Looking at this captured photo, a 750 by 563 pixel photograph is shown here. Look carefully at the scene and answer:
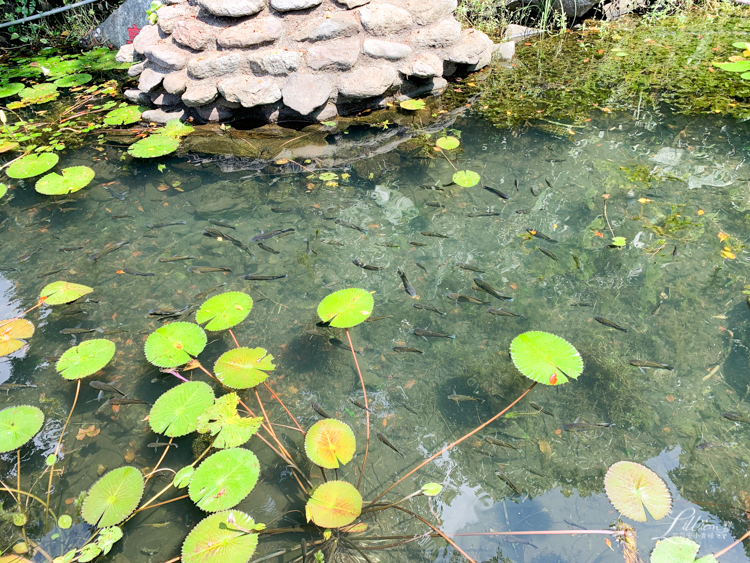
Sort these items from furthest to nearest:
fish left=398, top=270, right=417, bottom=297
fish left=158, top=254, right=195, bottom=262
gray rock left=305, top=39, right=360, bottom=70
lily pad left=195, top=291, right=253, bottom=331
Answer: gray rock left=305, top=39, right=360, bottom=70, fish left=158, top=254, right=195, bottom=262, fish left=398, top=270, right=417, bottom=297, lily pad left=195, top=291, right=253, bottom=331

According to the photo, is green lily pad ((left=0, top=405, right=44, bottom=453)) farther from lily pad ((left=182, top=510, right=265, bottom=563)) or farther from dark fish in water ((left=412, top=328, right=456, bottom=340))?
dark fish in water ((left=412, top=328, right=456, bottom=340))

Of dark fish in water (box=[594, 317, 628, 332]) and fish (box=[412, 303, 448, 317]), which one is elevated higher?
fish (box=[412, 303, 448, 317])

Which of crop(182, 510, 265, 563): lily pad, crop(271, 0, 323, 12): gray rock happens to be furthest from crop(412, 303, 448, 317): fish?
crop(271, 0, 323, 12): gray rock

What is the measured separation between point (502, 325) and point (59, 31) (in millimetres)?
9270

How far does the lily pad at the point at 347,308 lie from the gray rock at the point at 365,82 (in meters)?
3.01

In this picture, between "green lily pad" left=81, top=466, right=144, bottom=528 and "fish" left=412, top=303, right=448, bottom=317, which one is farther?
"fish" left=412, top=303, right=448, bottom=317

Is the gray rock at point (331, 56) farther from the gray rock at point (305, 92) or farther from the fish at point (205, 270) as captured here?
the fish at point (205, 270)

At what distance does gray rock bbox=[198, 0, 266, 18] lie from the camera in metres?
4.77

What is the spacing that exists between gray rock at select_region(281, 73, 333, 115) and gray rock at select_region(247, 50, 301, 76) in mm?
105

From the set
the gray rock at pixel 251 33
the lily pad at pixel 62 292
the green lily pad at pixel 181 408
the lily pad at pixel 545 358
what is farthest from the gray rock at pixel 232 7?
the lily pad at pixel 545 358

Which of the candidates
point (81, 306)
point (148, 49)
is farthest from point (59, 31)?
point (81, 306)

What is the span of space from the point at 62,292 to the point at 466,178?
10.5 feet

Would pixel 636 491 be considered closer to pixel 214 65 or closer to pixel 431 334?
pixel 431 334

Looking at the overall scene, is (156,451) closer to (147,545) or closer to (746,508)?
(147,545)
